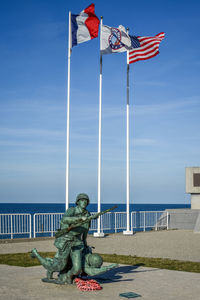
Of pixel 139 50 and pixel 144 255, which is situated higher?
pixel 139 50

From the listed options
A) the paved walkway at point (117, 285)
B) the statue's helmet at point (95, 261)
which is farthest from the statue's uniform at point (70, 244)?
the paved walkway at point (117, 285)

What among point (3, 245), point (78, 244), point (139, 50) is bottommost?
point (3, 245)

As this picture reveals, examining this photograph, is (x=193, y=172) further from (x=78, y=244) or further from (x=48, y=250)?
(x=78, y=244)

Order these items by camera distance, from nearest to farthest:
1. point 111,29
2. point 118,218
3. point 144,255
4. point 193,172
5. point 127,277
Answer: point 127,277, point 144,255, point 111,29, point 118,218, point 193,172

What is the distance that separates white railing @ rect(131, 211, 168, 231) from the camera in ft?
73.8

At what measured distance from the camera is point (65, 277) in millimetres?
8000

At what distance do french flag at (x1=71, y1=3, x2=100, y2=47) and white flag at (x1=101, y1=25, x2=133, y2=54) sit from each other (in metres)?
1.12

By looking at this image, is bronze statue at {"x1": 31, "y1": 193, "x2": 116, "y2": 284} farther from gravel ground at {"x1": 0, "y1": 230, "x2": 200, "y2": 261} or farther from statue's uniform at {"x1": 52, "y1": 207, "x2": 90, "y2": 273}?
gravel ground at {"x1": 0, "y1": 230, "x2": 200, "y2": 261}

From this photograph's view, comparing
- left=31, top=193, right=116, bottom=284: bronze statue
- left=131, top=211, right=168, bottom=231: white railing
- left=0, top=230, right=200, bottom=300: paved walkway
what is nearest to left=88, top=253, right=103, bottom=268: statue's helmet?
left=31, top=193, right=116, bottom=284: bronze statue

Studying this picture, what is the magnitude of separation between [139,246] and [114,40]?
8.89 metres

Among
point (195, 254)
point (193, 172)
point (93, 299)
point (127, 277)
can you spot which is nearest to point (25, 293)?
point (93, 299)

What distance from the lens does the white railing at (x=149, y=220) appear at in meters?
22.5

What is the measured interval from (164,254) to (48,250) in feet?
11.5

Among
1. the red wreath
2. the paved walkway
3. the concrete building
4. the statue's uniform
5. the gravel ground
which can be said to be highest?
the concrete building
